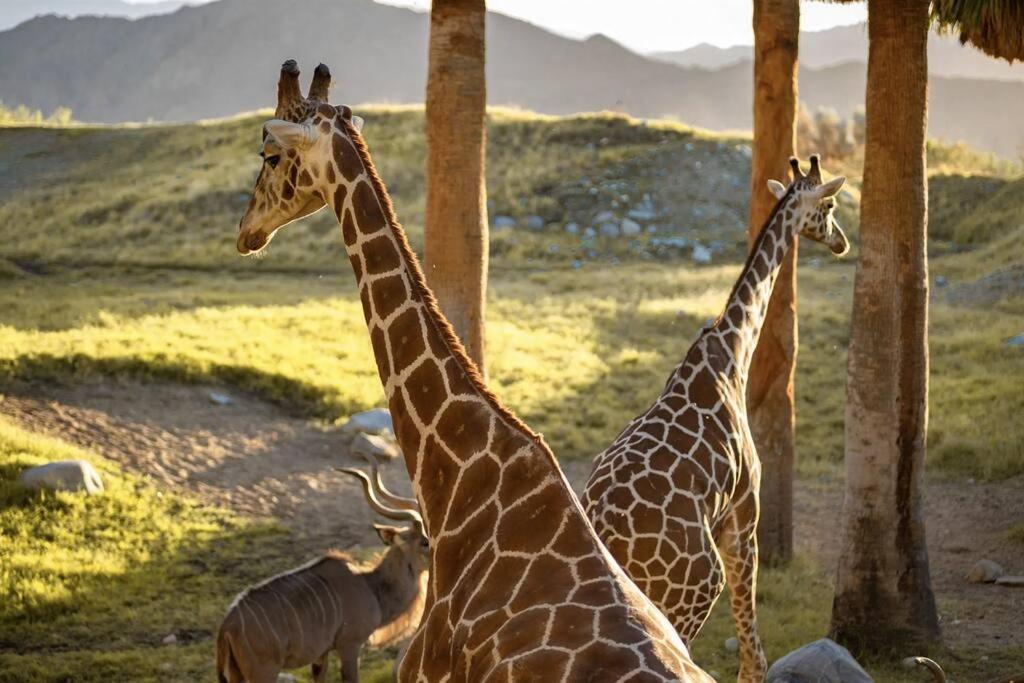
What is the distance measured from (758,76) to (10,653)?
7.42 m

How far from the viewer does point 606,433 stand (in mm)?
13820

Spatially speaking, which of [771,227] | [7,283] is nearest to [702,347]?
[771,227]

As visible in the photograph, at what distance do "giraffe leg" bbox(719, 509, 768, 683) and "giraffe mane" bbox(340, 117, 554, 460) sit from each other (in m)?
2.47

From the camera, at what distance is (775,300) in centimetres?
955

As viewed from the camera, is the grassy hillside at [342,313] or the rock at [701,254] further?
the rock at [701,254]

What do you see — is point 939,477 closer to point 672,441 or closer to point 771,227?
point 771,227

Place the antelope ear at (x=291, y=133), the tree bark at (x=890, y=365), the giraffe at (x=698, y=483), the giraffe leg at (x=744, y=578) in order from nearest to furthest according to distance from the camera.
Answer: the antelope ear at (x=291, y=133)
the giraffe at (x=698, y=483)
the giraffe leg at (x=744, y=578)
the tree bark at (x=890, y=365)

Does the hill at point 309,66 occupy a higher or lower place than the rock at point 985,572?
higher

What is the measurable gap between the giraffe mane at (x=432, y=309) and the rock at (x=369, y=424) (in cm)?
862

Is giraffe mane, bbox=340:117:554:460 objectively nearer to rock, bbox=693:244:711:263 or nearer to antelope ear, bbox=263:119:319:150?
antelope ear, bbox=263:119:319:150

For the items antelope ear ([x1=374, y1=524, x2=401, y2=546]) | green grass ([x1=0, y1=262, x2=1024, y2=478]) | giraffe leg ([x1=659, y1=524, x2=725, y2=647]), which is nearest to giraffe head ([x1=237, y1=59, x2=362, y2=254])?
giraffe leg ([x1=659, y1=524, x2=725, y2=647])

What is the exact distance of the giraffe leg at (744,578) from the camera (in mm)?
6449

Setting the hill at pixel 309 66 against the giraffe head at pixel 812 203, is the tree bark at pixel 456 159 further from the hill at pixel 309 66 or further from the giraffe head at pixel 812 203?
the hill at pixel 309 66

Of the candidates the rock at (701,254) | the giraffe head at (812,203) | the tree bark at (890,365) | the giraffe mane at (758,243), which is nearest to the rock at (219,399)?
the giraffe mane at (758,243)
